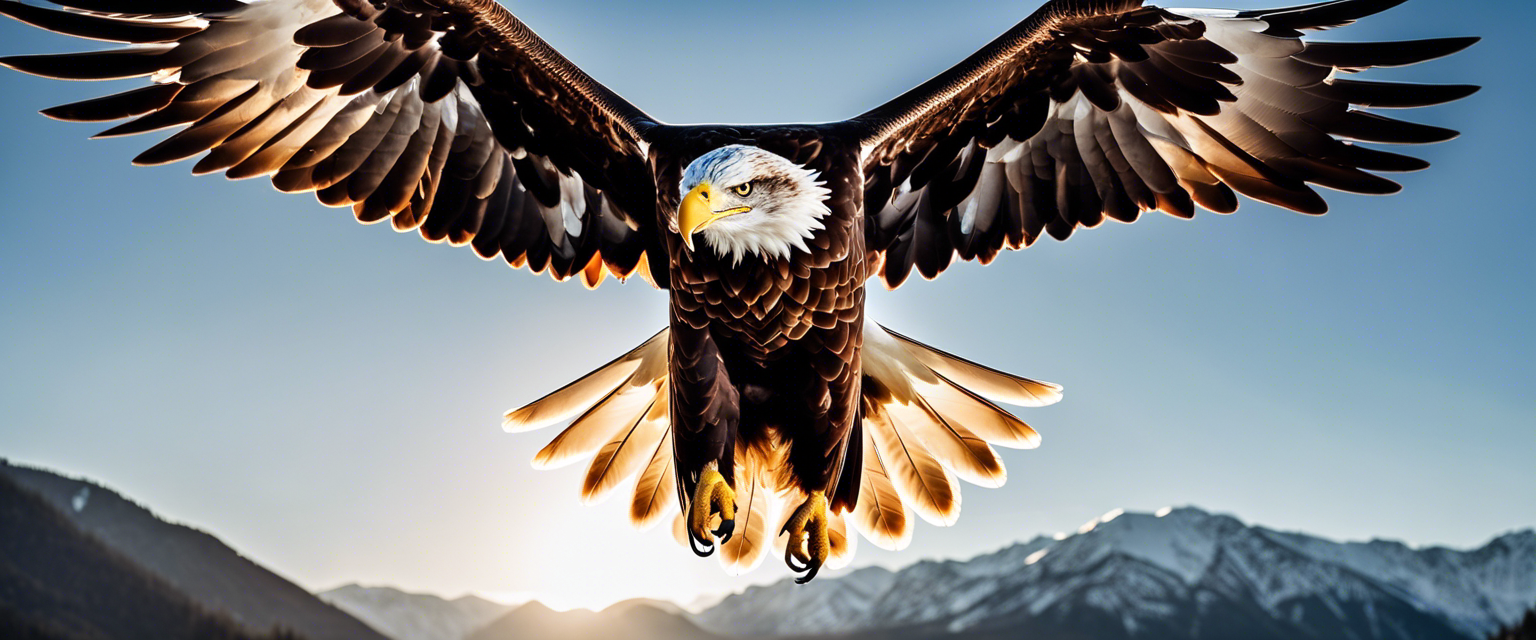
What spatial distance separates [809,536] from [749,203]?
1.25 metres

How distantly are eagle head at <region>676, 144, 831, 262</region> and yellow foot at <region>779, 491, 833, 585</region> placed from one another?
3.12ft

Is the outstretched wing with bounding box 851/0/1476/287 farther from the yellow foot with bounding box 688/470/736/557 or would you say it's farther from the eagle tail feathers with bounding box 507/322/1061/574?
the yellow foot with bounding box 688/470/736/557

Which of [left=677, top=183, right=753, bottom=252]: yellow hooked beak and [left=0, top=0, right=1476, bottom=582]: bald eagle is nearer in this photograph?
[left=677, top=183, right=753, bottom=252]: yellow hooked beak

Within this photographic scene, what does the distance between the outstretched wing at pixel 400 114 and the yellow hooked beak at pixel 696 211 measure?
72cm

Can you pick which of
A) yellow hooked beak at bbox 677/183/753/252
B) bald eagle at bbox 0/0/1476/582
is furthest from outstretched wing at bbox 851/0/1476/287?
yellow hooked beak at bbox 677/183/753/252

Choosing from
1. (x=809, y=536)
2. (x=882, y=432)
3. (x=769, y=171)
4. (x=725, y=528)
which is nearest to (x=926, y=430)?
(x=882, y=432)

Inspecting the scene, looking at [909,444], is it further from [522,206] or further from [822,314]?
[522,206]

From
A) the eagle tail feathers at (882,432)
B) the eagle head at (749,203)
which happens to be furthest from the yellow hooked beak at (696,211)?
the eagle tail feathers at (882,432)

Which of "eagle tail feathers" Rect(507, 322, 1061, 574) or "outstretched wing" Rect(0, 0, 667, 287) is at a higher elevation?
"outstretched wing" Rect(0, 0, 667, 287)

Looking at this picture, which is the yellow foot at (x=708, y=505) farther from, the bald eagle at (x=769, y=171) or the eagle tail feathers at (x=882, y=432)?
the eagle tail feathers at (x=882, y=432)

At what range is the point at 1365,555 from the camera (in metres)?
129

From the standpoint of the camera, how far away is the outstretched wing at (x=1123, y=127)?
3338 millimetres

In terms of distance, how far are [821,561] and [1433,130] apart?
2.50 m

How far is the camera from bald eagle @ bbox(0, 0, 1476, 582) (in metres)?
2.92
